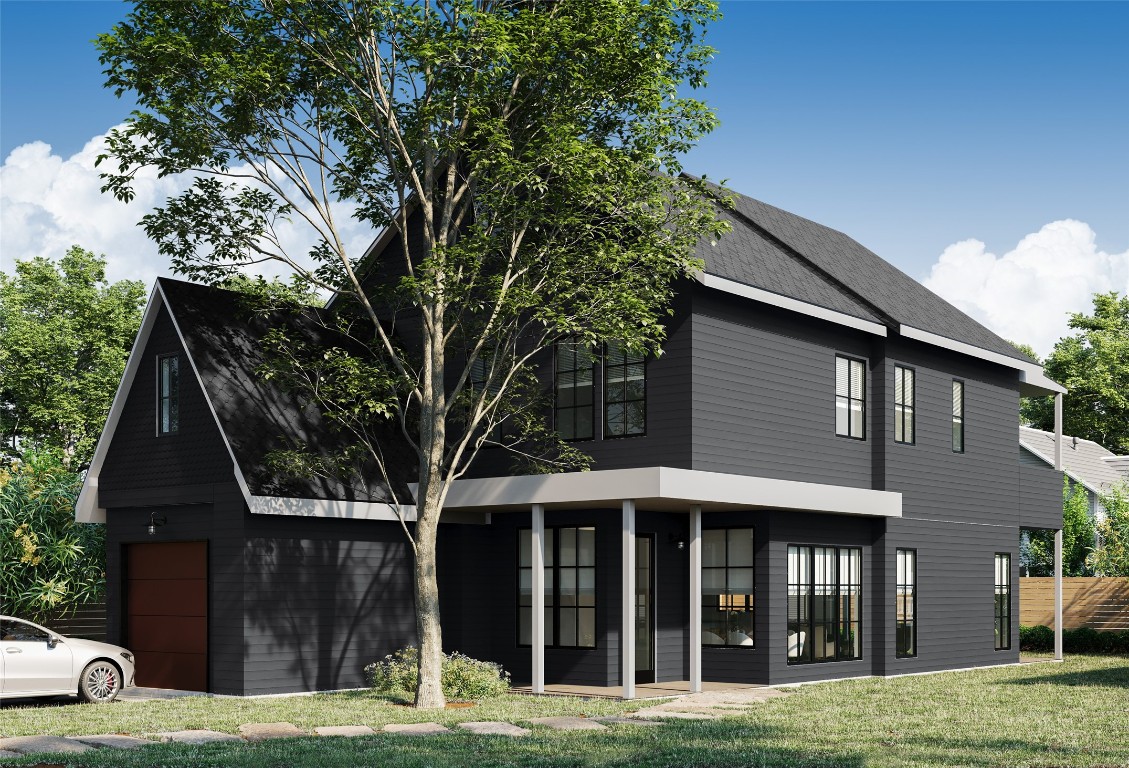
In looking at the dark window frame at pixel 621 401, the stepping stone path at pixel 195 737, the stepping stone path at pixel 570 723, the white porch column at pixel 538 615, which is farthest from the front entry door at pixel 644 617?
the stepping stone path at pixel 195 737

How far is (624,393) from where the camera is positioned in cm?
2061

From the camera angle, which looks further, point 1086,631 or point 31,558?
point 1086,631

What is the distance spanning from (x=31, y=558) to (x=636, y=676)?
1040 cm

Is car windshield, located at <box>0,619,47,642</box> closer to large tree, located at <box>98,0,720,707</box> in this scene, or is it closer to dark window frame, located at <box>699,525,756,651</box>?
large tree, located at <box>98,0,720,707</box>

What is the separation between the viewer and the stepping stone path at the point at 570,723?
49.8ft

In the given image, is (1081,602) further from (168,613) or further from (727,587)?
(168,613)

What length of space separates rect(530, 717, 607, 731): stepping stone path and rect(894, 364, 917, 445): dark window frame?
969 centimetres

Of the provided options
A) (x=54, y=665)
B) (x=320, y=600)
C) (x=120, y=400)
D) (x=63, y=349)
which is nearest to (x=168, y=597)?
(x=320, y=600)

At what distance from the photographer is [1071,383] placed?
171 feet

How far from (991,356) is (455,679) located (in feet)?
41.3

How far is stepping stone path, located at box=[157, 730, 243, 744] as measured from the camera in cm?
1386

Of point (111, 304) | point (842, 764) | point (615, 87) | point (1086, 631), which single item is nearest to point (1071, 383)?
point (1086, 631)

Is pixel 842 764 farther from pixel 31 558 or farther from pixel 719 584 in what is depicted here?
pixel 31 558

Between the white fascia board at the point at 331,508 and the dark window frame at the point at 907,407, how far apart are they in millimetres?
8554
